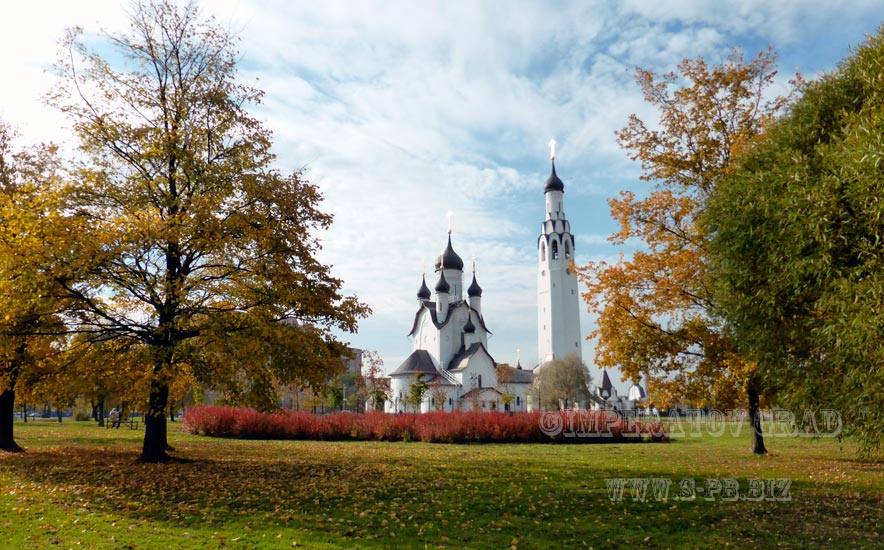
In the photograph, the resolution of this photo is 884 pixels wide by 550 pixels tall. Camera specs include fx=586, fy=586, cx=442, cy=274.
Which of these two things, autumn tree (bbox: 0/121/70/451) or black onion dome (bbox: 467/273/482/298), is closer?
autumn tree (bbox: 0/121/70/451)

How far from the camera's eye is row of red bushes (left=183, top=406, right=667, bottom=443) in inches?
1075

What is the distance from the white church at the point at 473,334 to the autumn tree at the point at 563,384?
4871 mm

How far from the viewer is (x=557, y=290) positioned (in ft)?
303

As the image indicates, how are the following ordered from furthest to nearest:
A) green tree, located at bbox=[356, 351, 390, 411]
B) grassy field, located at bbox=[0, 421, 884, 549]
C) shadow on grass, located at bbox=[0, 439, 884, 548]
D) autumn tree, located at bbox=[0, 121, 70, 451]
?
green tree, located at bbox=[356, 351, 390, 411]
autumn tree, located at bbox=[0, 121, 70, 451]
shadow on grass, located at bbox=[0, 439, 884, 548]
grassy field, located at bbox=[0, 421, 884, 549]

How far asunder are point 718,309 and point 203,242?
11.7 metres

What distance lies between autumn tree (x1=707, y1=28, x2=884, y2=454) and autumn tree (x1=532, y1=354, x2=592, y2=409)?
58726 mm

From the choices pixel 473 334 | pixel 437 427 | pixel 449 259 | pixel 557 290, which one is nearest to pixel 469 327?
pixel 473 334

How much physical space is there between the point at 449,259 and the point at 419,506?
2893 inches

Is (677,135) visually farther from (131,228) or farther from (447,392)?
(447,392)

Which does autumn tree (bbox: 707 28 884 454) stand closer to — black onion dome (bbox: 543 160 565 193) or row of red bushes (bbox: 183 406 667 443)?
row of red bushes (bbox: 183 406 667 443)

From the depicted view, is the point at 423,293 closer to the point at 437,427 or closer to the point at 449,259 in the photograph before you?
the point at 449,259

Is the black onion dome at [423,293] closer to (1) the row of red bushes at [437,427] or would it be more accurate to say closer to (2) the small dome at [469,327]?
(2) the small dome at [469,327]

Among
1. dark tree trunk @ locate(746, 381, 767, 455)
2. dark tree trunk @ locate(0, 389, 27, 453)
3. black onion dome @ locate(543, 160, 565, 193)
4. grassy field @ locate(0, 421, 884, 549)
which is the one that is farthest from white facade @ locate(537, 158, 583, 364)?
dark tree trunk @ locate(0, 389, 27, 453)

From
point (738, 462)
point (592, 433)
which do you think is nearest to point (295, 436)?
point (592, 433)
